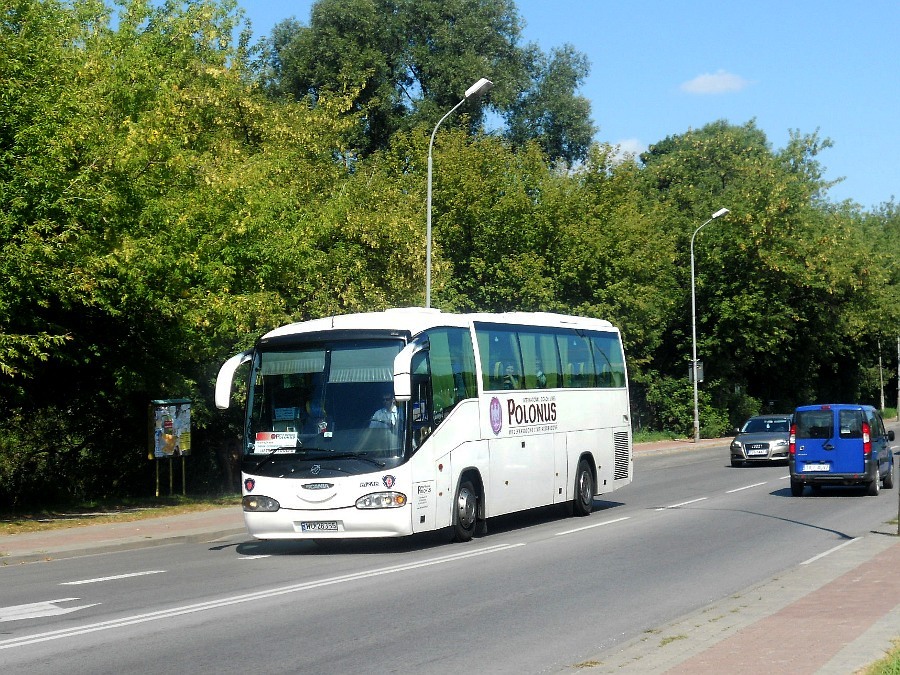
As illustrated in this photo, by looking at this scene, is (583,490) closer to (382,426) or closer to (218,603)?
(382,426)

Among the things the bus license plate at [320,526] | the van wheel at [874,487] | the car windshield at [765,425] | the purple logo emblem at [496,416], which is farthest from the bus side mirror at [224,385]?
the car windshield at [765,425]

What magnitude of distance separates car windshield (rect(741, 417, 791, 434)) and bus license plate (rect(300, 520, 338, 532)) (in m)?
23.7

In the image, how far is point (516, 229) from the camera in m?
41.2

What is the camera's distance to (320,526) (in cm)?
1483

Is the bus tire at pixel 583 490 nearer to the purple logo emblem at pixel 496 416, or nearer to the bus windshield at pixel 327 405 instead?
the purple logo emblem at pixel 496 416

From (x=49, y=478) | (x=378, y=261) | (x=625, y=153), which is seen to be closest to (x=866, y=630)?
(x=49, y=478)

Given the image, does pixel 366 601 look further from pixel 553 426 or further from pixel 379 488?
pixel 553 426

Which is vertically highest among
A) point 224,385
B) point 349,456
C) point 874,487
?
point 224,385

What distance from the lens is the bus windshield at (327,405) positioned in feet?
49.0

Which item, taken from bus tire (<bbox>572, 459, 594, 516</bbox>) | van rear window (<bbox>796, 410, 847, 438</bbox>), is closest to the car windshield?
van rear window (<bbox>796, 410, 847, 438</bbox>)

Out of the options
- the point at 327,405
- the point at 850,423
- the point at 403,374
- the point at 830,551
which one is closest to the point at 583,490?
the point at 850,423

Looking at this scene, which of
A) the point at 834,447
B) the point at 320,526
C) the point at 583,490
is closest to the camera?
the point at 320,526

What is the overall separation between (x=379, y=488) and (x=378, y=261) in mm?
17071

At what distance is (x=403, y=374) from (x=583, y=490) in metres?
7.63
